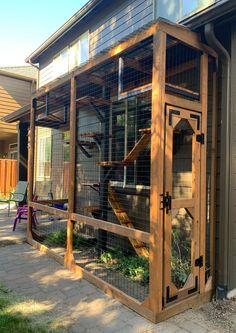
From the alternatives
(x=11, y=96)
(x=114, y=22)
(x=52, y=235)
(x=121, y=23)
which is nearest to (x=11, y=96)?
(x=11, y=96)

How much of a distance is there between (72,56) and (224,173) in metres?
6.88

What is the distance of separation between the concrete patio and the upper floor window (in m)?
5.61

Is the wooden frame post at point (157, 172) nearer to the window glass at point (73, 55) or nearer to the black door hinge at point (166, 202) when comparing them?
the black door hinge at point (166, 202)

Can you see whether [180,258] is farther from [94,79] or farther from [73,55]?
[73,55]

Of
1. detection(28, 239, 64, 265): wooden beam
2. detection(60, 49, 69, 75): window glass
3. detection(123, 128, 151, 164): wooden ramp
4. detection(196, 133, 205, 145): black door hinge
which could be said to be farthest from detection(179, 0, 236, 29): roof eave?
detection(60, 49, 69, 75): window glass

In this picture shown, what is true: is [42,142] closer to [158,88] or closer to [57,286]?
[57,286]

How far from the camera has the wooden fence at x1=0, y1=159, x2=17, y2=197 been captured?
13173mm

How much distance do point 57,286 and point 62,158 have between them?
5.24 meters

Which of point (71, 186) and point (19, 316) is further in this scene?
point (71, 186)

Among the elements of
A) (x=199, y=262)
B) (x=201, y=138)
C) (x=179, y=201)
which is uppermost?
(x=201, y=138)

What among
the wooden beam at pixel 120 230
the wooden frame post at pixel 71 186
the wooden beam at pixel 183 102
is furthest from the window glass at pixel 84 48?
the wooden beam at pixel 183 102

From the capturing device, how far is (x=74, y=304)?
3.29m

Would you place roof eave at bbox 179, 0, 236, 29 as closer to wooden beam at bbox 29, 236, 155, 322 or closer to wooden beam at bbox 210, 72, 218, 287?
wooden beam at bbox 210, 72, 218, 287

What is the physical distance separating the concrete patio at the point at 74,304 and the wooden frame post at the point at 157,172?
0.89 feet
